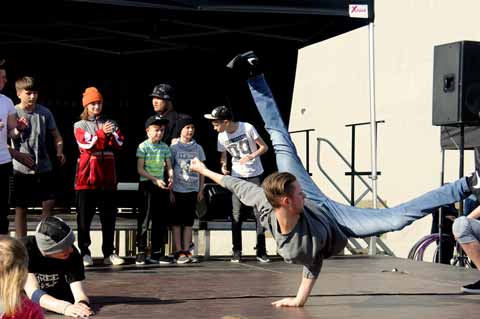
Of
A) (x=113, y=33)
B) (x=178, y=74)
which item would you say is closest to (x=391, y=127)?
(x=178, y=74)

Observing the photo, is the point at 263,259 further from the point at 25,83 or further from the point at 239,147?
the point at 25,83

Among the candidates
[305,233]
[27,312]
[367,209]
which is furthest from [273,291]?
[27,312]

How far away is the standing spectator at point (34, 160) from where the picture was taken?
6672 mm

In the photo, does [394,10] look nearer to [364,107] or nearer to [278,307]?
[364,107]

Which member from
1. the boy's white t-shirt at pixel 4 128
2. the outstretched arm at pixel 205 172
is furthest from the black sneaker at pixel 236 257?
the outstretched arm at pixel 205 172

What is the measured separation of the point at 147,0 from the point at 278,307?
321 centimetres

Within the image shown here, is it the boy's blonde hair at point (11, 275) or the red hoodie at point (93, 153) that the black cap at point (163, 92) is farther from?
the boy's blonde hair at point (11, 275)

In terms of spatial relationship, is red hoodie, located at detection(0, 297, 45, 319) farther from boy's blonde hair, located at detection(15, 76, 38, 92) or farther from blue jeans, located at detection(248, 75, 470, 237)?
boy's blonde hair, located at detection(15, 76, 38, 92)

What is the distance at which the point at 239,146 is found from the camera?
24.5ft

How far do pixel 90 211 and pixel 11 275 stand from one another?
420cm

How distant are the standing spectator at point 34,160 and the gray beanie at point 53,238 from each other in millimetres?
2709

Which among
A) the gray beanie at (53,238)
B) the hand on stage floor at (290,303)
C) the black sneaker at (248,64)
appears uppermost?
the black sneaker at (248,64)

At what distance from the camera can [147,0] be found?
23.1 feet

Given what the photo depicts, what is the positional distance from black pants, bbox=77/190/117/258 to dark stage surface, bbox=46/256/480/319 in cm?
28
